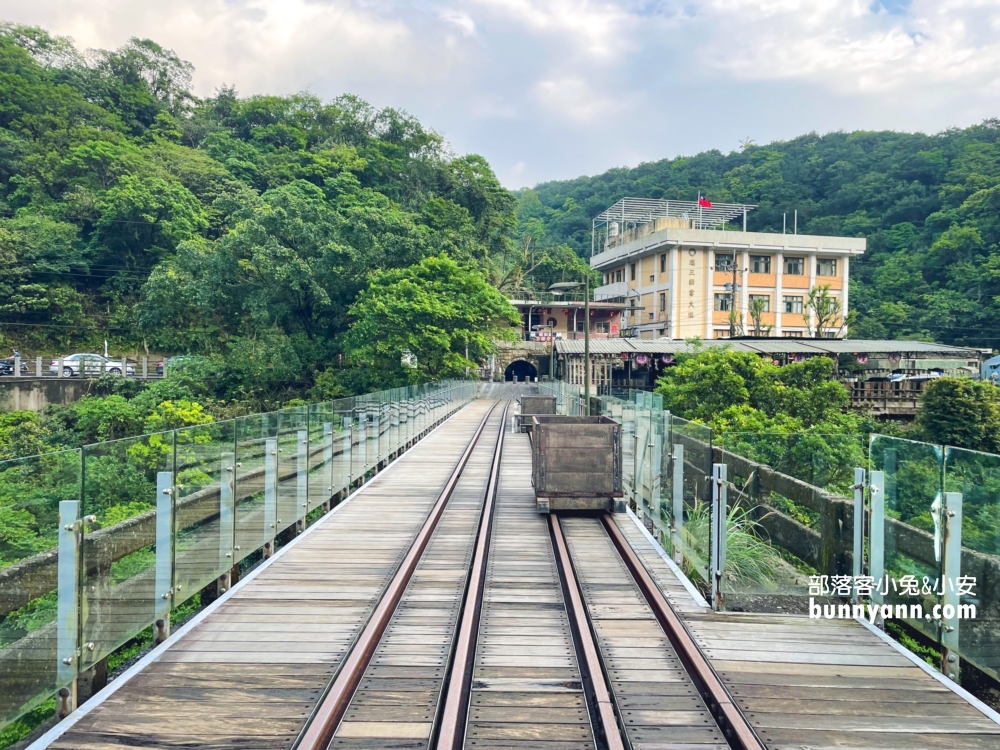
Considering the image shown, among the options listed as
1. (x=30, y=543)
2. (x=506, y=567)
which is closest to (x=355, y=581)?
(x=506, y=567)

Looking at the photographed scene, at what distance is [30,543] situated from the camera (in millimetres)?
3590

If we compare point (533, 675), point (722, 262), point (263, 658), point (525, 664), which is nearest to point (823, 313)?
point (722, 262)

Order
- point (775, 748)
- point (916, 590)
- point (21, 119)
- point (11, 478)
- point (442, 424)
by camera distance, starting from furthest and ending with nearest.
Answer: point (21, 119), point (442, 424), point (916, 590), point (775, 748), point (11, 478)

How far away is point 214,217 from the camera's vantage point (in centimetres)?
5275

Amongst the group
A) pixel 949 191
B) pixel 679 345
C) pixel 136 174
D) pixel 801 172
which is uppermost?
pixel 801 172

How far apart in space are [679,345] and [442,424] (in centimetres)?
2354

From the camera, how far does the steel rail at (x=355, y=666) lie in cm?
374

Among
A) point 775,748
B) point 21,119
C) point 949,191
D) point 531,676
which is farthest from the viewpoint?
point 949,191

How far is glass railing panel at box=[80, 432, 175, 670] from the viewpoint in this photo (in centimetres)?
416

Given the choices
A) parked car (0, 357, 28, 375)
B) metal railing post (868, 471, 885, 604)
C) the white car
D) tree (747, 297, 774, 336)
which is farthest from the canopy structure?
metal railing post (868, 471, 885, 604)

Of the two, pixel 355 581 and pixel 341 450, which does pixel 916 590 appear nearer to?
pixel 355 581

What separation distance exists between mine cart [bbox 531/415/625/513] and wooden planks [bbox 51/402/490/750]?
209 centimetres

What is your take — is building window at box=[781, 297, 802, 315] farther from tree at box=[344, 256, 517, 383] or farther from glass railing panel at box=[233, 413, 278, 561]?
glass railing panel at box=[233, 413, 278, 561]

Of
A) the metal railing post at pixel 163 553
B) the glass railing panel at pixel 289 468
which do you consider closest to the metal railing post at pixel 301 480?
the glass railing panel at pixel 289 468
